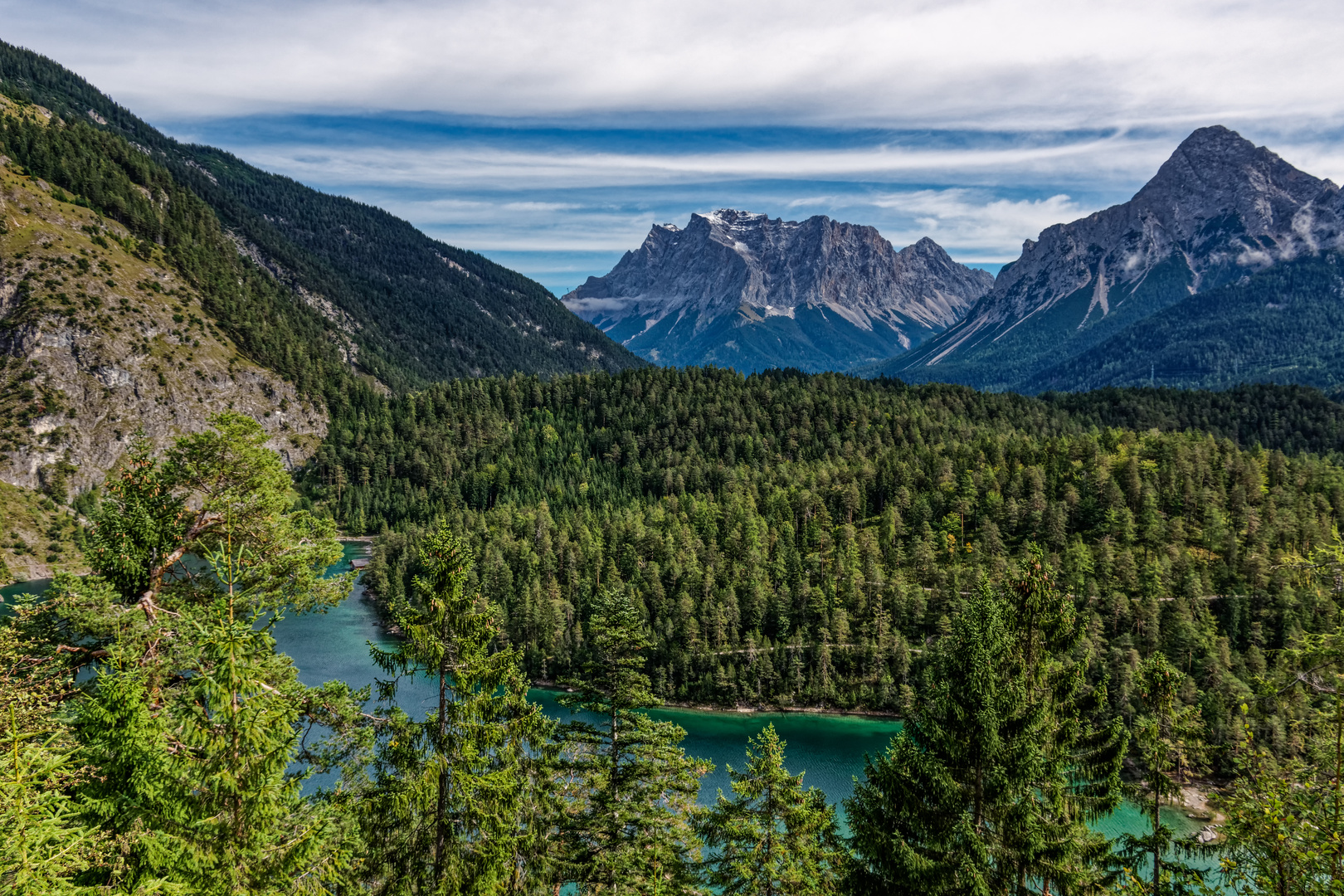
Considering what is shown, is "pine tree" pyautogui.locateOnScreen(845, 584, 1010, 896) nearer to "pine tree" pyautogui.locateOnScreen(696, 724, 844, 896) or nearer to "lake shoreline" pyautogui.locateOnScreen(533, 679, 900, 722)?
"pine tree" pyautogui.locateOnScreen(696, 724, 844, 896)

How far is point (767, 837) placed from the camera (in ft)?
86.1

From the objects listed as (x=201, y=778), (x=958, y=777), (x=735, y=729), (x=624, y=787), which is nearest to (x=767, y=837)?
(x=624, y=787)

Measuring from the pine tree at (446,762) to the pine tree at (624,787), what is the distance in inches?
323

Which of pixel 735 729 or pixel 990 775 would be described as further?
pixel 735 729

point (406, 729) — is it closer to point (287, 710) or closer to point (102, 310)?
point (287, 710)

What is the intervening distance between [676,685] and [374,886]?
76.9 metres

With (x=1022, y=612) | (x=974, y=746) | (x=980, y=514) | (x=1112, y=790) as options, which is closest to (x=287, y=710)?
(x=974, y=746)

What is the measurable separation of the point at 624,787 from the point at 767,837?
5.90m

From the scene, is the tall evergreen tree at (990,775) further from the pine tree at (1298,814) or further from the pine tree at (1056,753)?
the pine tree at (1298,814)

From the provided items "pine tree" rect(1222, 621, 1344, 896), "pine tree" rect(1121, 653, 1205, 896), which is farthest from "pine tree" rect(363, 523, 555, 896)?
"pine tree" rect(1121, 653, 1205, 896)

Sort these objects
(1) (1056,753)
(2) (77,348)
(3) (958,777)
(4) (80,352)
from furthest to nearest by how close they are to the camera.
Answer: (4) (80,352) < (2) (77,348) < (1) (1056,753) < (3) (958,777)

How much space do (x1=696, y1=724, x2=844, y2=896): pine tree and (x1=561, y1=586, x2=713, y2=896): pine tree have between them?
1.47 m

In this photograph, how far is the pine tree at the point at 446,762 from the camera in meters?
19.0

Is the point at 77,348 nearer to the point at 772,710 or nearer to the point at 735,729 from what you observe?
the point at 735,729
